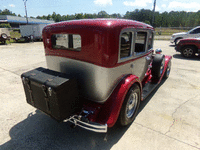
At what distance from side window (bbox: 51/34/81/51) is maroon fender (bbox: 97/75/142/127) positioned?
3.48 feet

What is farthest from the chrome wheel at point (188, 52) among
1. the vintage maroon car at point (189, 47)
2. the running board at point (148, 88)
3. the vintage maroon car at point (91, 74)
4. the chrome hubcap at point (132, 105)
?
the chrome hubcap at point (132, 105)

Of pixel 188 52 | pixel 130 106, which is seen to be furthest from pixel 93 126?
pixel 188 52

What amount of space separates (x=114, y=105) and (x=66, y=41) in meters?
1.56

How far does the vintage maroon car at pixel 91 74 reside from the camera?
209 centimetres

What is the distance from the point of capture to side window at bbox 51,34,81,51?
2588mm

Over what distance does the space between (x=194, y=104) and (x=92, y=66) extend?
9.93 feet

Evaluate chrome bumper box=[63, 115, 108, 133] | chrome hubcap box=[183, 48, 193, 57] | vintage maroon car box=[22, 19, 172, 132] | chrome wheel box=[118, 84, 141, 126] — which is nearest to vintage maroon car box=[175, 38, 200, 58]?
chrome hubcap box=[183, 48, 193, 57]

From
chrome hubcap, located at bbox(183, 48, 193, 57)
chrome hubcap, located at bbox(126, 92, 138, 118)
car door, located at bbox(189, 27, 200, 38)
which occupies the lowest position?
chrome hubcap, located at bbox(126, 92, 138, 118)

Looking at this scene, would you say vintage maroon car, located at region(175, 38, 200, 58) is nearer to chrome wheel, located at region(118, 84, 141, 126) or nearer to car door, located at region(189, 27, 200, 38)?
car door, located at region(189, 27, 200, 38)

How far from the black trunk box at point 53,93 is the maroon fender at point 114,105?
462 millimetres

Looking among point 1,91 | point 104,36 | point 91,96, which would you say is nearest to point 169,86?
point 91,96

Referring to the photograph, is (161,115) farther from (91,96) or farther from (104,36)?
(104,36)

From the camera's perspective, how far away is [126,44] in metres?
2.61

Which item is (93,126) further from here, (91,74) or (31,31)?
(31,31)
